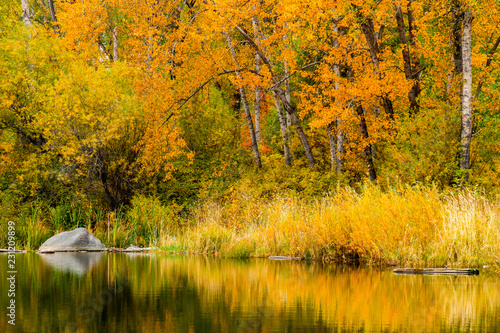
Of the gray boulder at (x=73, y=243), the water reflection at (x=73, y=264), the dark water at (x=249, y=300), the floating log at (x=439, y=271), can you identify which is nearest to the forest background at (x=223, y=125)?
the gray boulder at (x=73, y=243)

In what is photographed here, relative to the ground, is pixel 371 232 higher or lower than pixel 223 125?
lower

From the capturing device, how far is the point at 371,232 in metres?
13.8

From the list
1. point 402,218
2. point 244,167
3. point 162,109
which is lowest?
point 402,218

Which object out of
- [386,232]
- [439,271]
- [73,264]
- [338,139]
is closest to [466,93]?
[338,139]

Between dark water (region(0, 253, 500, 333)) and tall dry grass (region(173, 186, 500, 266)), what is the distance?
3.48 feet

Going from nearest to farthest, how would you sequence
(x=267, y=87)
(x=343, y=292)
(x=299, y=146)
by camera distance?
(x=343, y=292)
(x=267, y=87)
(x=299, y=146)

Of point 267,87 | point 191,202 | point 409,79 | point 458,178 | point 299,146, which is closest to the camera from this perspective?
point 458,178

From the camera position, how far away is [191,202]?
85.5 feet

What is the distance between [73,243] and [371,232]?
10292 mm

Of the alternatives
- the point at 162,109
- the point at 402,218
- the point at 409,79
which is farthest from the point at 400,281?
the point at 162,109

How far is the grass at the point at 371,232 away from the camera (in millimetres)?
12430

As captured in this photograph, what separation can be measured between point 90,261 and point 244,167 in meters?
12.1

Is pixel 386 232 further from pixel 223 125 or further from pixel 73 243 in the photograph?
pixel 223 125

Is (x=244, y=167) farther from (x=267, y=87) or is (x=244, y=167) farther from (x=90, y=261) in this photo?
(x=90, y=261)
